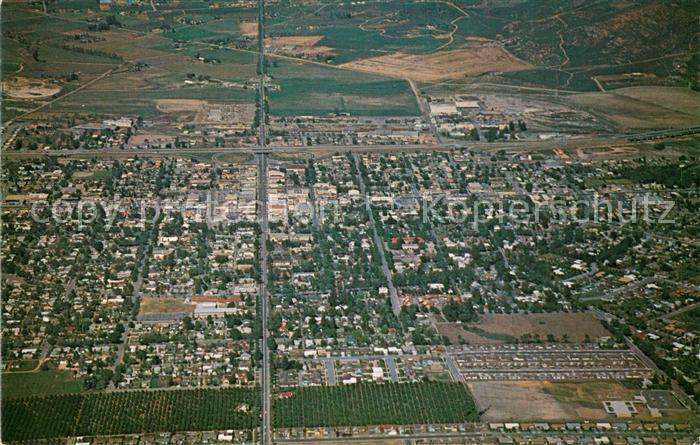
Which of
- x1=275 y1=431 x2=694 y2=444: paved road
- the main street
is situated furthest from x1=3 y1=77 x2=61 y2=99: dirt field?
x1=275 y1=431 x2=694 y2=444: paved road

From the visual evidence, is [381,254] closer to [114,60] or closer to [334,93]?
[334,93]

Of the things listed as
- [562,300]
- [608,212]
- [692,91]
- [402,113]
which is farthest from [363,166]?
[692,91]

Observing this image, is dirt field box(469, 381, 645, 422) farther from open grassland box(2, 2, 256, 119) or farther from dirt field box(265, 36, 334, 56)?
dirt field box(265, 36, 334, 56)

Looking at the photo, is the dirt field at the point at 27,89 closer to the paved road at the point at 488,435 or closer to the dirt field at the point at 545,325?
the dirt field at the point at 545,325

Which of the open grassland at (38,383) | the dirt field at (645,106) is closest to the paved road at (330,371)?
the open grassland at (38,383)

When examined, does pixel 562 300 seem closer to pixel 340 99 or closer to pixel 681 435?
pixel 681 435

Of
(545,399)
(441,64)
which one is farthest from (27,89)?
(545,399)
